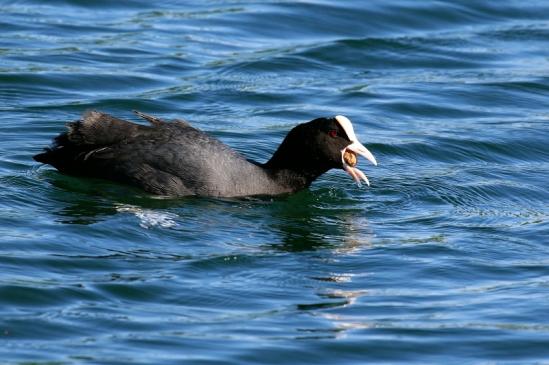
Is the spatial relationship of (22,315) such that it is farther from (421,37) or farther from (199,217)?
(421,37)

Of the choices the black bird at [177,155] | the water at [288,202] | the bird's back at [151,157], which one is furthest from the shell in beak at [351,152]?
the bird's back at [151,157]

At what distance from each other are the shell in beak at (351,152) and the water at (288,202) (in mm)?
277

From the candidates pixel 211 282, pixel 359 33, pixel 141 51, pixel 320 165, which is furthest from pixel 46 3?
pixel 211 282

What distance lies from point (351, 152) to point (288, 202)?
63cm

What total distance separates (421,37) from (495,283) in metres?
8.46

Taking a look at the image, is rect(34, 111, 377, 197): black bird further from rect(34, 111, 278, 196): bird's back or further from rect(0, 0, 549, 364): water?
rect(0, 0, 549, 364): water

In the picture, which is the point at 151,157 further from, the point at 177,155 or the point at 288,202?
the point at 288,202

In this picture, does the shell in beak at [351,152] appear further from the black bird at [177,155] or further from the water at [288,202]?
the water at [288,202]

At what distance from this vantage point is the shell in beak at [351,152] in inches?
417

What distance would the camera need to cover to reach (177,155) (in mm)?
10367

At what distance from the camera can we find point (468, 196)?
1128 centimetres

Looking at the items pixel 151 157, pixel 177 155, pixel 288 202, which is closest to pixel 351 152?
pixel 288 202

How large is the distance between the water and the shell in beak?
0.91 ft

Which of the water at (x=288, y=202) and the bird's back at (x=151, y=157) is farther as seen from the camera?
the bird's back at (x=151, y=157)
